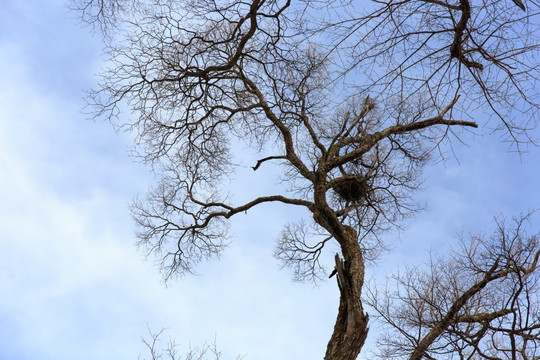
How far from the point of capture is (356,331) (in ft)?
20.7

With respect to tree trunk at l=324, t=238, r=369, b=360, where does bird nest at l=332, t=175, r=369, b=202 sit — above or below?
above

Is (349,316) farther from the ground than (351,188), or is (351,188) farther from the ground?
(351,188)

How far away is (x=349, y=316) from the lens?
6.47 metres

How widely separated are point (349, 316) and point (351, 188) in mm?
3123

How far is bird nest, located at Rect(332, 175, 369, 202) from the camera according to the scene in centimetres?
871

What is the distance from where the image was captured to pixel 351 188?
9070 mm

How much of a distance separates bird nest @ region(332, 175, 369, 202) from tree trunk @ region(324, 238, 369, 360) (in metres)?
1.98

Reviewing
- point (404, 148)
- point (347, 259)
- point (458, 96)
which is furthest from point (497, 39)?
point (404, 148)

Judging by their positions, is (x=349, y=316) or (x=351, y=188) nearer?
(x=349, y=316)

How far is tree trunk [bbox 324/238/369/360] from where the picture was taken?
627 cm

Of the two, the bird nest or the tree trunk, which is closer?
the tree trunk

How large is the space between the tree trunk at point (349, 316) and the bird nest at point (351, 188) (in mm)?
1985

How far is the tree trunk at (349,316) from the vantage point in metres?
6.27

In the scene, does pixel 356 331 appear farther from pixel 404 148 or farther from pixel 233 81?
pixel 233 81
